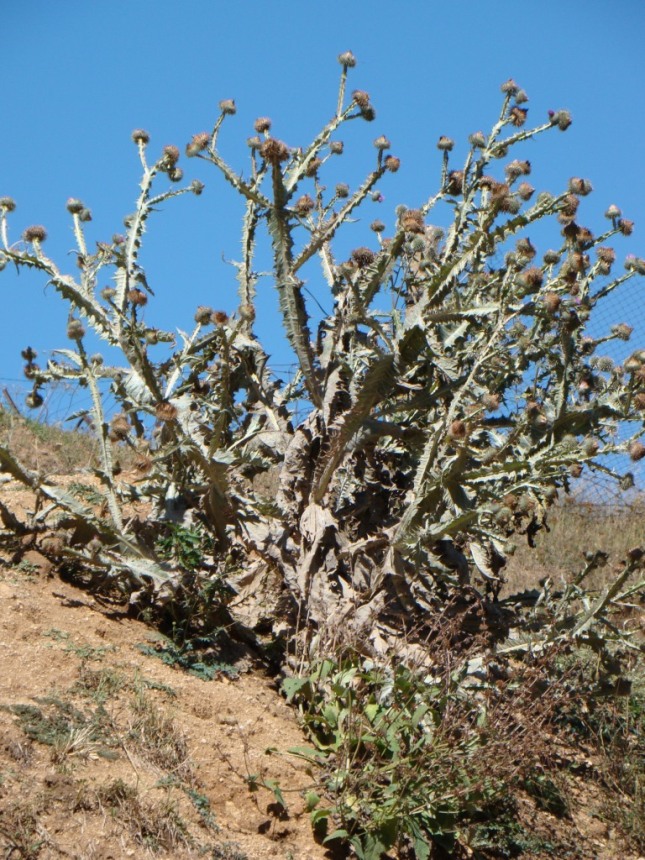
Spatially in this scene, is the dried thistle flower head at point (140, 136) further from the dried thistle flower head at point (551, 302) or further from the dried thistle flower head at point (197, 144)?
the dried thistle flower head at point (551, 302)

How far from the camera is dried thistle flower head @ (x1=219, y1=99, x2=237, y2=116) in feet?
17.9

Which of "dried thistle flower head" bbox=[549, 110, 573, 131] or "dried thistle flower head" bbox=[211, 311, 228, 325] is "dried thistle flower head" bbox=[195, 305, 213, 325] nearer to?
"dried thistle flower head" bbox=[211, 311, 228, 325]

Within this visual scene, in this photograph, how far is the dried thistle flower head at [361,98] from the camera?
18.2 ft

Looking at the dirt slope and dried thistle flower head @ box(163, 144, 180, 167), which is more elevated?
dried thistle flower head @ box(163, 144, 180, 167)

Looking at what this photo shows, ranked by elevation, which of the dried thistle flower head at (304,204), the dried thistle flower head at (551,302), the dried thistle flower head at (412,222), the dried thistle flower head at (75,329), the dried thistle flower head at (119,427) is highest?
the dried thistle flower head at (304,204)

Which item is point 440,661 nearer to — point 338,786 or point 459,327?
point 338,786

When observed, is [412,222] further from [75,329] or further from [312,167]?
[75,329]

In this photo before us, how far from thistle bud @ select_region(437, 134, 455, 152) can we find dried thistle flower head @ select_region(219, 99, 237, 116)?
1142 millimetres

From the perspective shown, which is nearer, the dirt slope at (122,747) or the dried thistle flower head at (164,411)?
the dirt slope at (122,747)

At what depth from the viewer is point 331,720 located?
15.0 ft

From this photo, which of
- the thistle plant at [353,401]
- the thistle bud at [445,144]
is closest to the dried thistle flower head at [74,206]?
the thistle plant at [353,401]

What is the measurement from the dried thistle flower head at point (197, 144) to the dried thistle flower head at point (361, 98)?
2.70ft

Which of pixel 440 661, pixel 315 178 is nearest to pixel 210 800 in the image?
pixel 440 661

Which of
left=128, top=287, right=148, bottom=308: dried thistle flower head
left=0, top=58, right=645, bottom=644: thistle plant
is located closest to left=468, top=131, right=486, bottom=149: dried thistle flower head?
left=0, top=58, right=645, bottom=644: thistle plant
